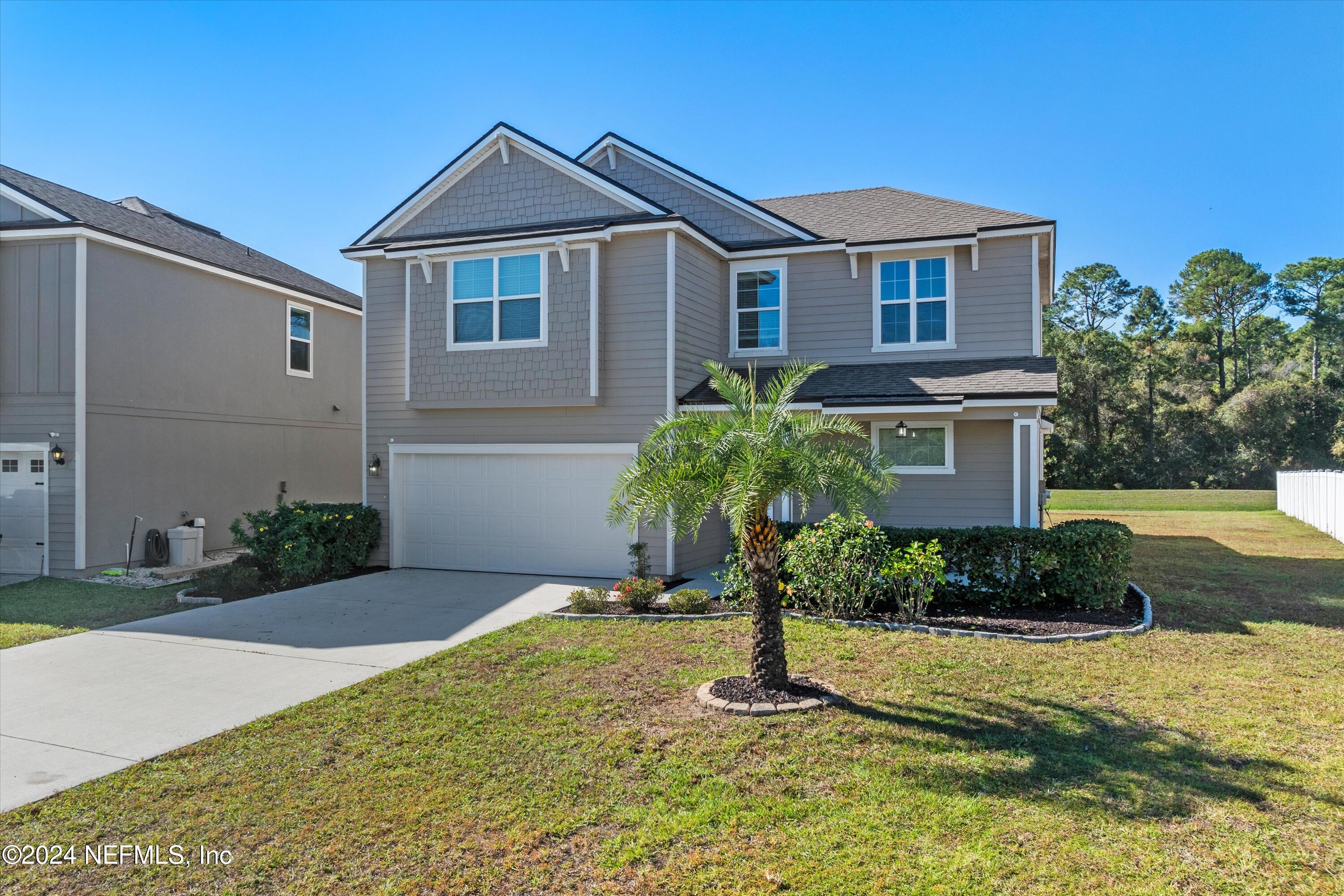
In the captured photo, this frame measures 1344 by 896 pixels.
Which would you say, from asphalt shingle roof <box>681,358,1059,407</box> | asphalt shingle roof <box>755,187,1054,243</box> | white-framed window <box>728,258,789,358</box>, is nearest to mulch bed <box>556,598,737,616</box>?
asphalt shingle roof <box>681,358,1059,407</box>

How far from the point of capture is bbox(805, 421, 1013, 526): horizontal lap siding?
12258mm

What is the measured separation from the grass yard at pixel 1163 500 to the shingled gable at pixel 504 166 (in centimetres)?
2023

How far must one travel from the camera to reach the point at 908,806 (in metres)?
4.34

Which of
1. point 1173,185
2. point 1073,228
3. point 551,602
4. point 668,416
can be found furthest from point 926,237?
point 1073,228

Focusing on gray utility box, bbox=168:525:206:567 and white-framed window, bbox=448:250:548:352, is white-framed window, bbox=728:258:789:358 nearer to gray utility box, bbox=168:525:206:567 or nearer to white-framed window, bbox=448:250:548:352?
white-framed window, bbox=448:250:548:352

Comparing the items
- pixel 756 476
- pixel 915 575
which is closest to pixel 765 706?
pixel 756 476

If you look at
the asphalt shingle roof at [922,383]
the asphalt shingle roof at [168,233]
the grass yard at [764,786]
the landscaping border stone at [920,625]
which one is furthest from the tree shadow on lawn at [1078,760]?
the asphalt shingle roof at [168,233]

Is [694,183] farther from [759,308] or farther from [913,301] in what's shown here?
[913,301]

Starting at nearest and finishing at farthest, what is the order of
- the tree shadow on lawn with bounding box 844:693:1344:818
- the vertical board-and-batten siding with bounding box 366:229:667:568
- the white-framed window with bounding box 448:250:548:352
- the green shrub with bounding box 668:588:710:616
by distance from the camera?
the tree shadow on lawn with bounding box 844:693:1344:818, the green shrub with bounding box 668:588:710:616, the vertical board-and-batten siding with bounding box 366:229:667:568, the white-framed window with bounding box 448:250:548:352

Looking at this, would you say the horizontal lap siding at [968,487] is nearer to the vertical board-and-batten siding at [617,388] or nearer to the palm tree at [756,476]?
the vertical board-and-batten siding at [617,388]

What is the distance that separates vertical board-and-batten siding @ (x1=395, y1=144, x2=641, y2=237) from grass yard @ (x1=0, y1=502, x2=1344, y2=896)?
7.91 metres

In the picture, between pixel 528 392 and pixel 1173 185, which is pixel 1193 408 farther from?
pixel 528 392

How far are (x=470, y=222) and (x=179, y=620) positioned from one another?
748 centimetres

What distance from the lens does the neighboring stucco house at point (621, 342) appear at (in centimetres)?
1207
